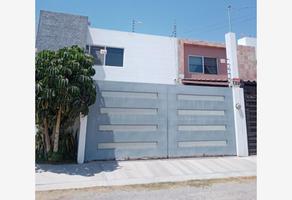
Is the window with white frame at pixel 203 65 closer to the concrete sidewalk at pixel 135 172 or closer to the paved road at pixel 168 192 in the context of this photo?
the concrete sidewalk at pixel 135 172

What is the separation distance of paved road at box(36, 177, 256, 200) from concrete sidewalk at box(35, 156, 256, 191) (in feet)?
1.14

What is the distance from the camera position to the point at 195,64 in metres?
15.1

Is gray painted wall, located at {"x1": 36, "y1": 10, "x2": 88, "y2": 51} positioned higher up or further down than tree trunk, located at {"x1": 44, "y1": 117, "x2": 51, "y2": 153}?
higher up

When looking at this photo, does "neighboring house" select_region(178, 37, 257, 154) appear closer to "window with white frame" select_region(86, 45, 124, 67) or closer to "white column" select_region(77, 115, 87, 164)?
Result: "window with white frame" select_region(86, 45, 124, 67)

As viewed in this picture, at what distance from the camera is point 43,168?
669cm

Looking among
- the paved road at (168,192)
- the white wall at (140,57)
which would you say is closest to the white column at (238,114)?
the paved road at (168,192)

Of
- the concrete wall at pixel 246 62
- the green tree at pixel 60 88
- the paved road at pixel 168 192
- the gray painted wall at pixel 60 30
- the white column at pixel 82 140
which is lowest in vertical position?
the paved road at pixel 168 192

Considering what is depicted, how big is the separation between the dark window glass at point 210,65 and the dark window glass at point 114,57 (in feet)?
17.7

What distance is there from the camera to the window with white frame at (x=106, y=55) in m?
13.0

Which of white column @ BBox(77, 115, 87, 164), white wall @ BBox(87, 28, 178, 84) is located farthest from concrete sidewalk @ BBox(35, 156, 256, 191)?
white wall @ BBox(87, 28, 178, 84)

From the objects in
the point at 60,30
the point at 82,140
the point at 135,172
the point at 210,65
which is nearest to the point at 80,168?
the point at 82,140

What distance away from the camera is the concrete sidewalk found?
5699 mm
